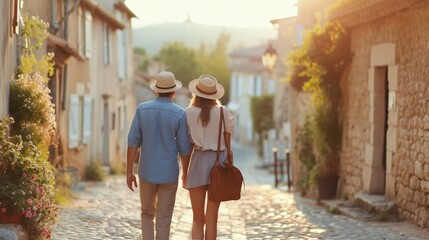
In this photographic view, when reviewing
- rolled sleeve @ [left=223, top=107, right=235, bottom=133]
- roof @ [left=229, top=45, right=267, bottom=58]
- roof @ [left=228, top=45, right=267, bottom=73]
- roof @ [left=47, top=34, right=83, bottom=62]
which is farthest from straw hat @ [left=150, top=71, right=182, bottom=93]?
roof @ [left=229, top=45, right=267, bottom=58]

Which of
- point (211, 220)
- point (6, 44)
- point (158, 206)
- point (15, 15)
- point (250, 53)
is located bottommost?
point (211, 220)

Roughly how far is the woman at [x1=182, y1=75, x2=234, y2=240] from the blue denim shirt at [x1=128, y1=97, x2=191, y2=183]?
0.33 ft

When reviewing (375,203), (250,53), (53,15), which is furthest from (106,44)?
(250,53)

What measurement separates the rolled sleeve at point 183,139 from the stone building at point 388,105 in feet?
12.8

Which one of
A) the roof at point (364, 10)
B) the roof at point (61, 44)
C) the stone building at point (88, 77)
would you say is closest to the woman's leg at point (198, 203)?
the roof at point (364, 10)

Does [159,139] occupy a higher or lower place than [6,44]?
lower

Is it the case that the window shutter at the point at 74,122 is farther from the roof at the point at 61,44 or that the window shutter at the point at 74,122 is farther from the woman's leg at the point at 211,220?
the woman's leg at the point at 211,220

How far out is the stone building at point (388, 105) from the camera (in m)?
11.4

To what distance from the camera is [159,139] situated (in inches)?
320

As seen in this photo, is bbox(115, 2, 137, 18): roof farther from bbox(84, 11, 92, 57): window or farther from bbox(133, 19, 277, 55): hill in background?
bbox(133, 19, 277, 55): hill in background

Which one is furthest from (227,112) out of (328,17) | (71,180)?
(71,180)

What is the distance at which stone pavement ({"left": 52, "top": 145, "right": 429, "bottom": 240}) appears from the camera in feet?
34.1

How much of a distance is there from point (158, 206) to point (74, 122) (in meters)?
11.2

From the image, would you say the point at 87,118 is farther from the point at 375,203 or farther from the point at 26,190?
the point at 26,190
